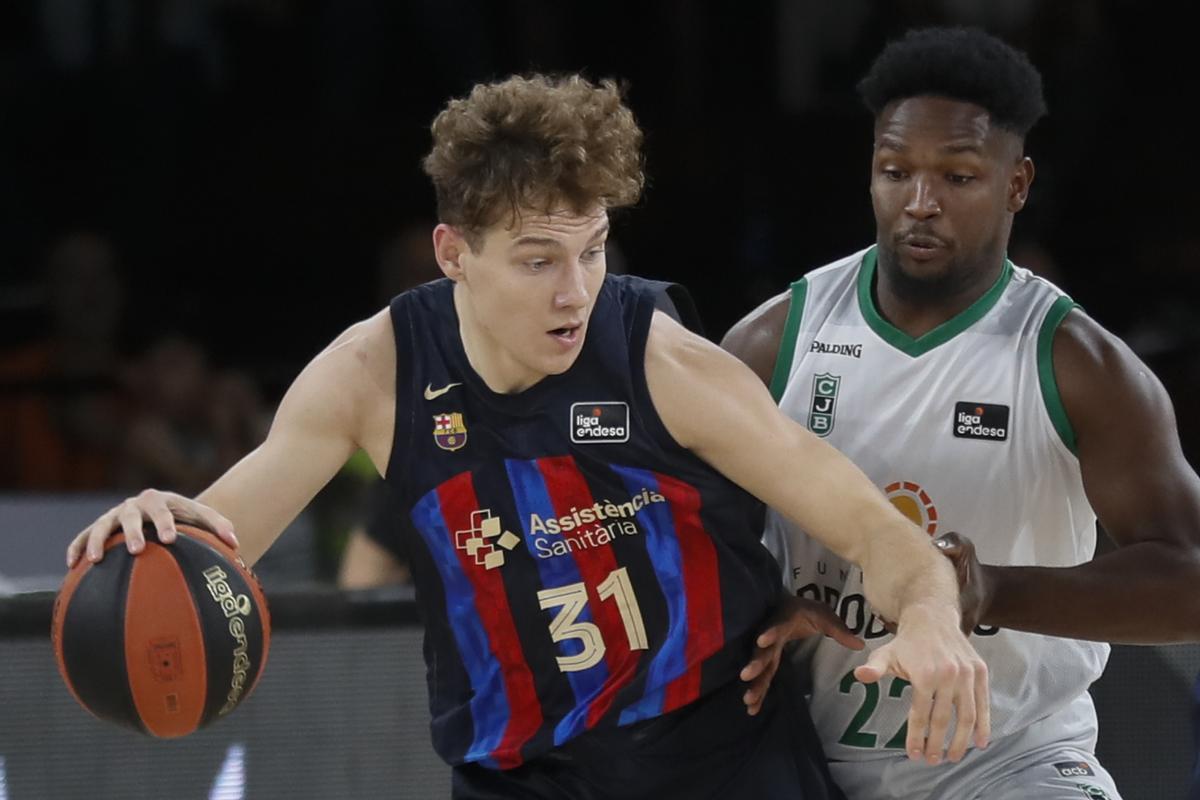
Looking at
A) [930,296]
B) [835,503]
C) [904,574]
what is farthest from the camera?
[930,296]

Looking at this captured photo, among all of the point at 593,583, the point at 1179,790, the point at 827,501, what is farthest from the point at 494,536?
the point at 1179,790

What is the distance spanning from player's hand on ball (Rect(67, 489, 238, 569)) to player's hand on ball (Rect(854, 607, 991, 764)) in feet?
3.19

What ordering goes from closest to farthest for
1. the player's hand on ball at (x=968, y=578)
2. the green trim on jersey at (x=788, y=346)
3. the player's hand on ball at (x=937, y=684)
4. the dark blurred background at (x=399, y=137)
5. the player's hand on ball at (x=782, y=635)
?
the player's hand on ball at (x=937, y=684) < the player's hand on ball at (x=968, y=578) < the player's hand on ball at (x=782, y=635) < the green trim on jersey at (x=788, y=346) < the dark blurred background at (x=399, y=137)

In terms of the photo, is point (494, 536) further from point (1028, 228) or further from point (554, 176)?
point (1028, 228)

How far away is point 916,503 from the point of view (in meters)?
3.16

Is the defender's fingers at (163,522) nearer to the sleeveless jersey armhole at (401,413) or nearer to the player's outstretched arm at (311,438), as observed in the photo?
the player's outstretched arm at (311,438)

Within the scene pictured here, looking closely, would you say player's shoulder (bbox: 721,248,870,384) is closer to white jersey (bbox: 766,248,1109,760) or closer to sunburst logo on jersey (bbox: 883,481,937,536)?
white jersey (bbox: 766,248,1109,760)

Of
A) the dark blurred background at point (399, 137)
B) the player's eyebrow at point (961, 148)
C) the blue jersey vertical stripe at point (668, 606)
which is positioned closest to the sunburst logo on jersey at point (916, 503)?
the blue jersey vertical stripe at point (668, 606)

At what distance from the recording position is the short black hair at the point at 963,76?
3154 millimetres

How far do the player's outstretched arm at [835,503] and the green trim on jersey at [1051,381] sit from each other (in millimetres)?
481

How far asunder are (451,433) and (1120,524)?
108 centimetres

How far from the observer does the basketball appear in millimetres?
2689

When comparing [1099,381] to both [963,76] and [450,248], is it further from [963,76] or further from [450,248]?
[450,248]

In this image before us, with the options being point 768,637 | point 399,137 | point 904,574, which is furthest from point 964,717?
point 399,137
